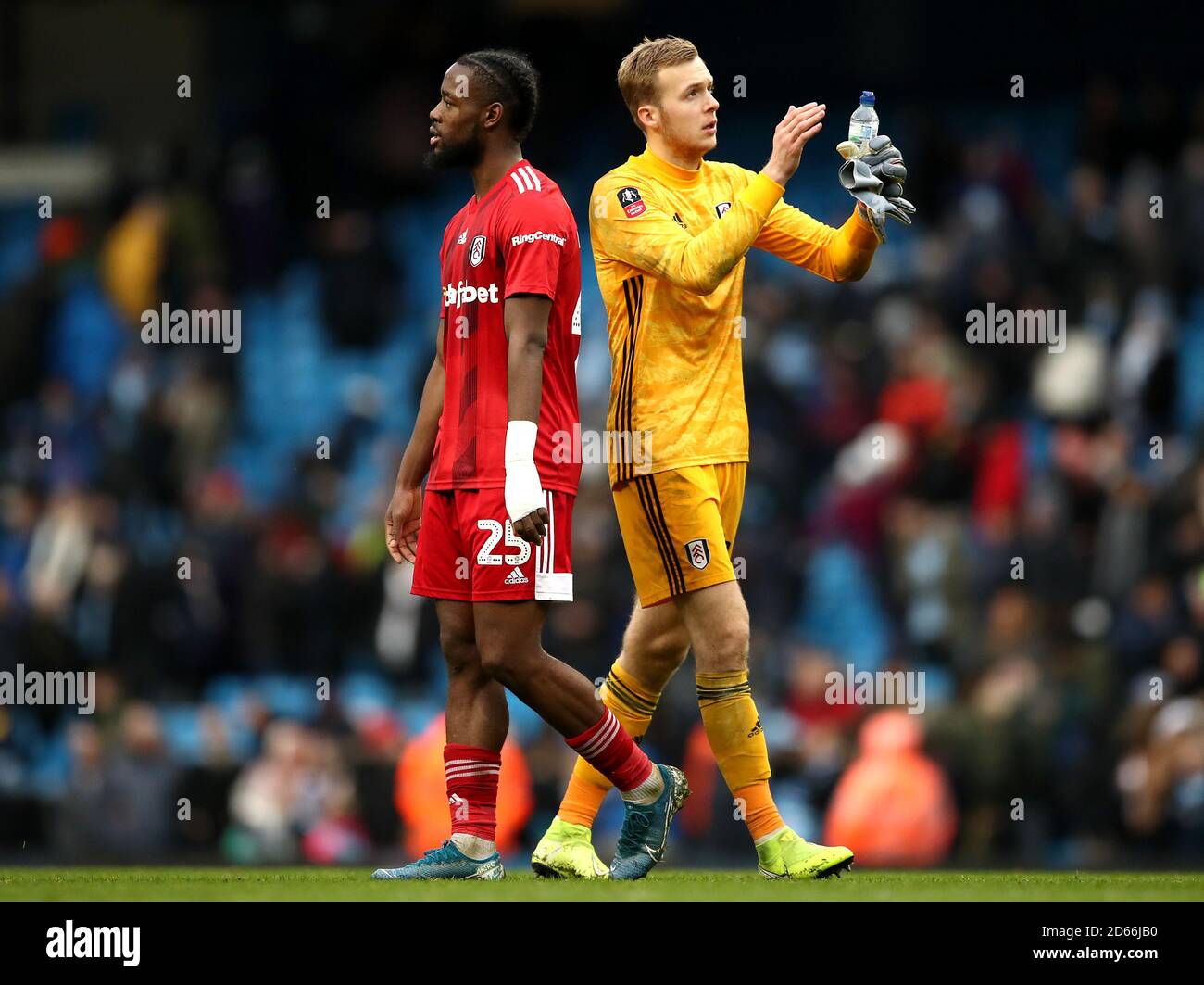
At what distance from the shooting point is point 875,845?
37.7 ft

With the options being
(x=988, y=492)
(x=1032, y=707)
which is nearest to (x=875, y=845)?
(x=1032, y=707)

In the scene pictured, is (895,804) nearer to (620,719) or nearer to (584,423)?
(584,423)

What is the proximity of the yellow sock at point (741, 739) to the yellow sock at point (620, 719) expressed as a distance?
0.37 m

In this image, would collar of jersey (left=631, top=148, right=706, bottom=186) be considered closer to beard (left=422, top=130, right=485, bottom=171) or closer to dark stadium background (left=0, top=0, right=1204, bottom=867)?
beard (left=422, top=130, right=485, bottom=171)

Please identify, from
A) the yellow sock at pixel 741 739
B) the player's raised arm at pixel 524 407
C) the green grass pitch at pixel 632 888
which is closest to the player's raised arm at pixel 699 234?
the player's raised arm at pixel 524 407

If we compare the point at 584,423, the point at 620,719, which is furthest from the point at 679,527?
the point at 584,423

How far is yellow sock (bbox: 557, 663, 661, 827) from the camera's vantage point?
24.8 ft

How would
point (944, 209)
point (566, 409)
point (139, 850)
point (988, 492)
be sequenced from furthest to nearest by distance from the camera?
point (944, 209) → point (988, 492) → point (139, 850) → point (566, 409)

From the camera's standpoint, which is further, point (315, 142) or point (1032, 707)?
point (315, 142)

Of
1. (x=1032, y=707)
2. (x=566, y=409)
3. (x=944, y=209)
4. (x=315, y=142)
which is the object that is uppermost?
(x=315, y=142)

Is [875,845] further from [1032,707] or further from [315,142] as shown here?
[315,142]

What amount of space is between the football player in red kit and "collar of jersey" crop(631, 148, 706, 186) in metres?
0.40

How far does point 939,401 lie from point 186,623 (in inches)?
196

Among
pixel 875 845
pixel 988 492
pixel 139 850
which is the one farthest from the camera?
pixel 988 492
